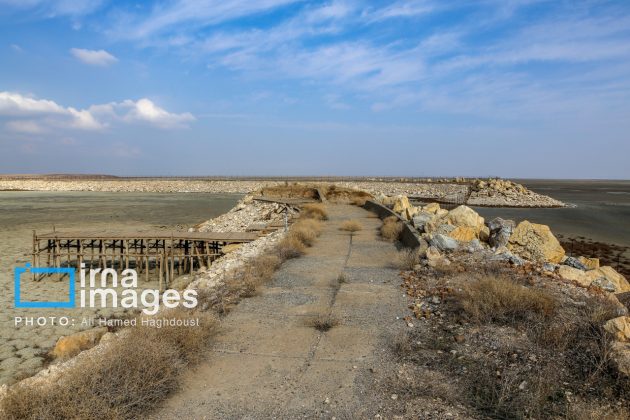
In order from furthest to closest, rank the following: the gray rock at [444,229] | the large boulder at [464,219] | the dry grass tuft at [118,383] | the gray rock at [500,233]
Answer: the large boulder at [464,219] < the gray rock at [444,229] < the gray rock at [500,233] < the dry grass tuft at [118,383]

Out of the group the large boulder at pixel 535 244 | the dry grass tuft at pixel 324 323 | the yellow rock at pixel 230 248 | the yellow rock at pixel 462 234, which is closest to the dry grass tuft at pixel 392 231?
the yellow rock at pixel 462 234

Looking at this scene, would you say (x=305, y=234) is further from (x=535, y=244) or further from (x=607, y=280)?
(x=607, y=280)

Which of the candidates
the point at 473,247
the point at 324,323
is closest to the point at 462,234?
the point at 473,247

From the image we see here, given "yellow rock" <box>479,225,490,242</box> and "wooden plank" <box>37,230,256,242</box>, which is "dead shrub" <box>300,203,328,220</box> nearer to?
"wooden plank" <box>37,230,256,242</box>

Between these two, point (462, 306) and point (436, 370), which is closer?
point (436, 370)

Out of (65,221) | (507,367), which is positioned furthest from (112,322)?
(65,221)

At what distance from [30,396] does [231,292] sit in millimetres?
4292

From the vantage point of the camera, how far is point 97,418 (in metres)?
3.64

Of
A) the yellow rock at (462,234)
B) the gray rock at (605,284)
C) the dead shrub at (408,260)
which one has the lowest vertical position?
the gray rock at (605,284)

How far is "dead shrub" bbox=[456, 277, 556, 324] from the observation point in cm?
574

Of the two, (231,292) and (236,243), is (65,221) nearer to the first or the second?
(236,243)

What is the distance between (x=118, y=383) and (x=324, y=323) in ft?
9.18

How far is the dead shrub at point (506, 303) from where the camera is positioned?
5.74 metres

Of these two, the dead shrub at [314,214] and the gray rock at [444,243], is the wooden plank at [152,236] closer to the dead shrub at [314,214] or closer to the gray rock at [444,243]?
the dead shrub at [314,214]
